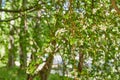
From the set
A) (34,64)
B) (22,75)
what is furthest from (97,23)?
(22,75)

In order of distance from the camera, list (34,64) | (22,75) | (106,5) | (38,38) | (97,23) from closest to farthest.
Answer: (34,64) → (97,23) → (106,5) → (38,38) → (22,75)

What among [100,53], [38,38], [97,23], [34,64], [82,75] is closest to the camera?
[34,64]

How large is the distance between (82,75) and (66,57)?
77 cm

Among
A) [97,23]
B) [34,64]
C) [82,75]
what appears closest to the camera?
[34,64]

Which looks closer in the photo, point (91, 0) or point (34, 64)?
point (34, 64)

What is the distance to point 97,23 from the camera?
493 centimetres

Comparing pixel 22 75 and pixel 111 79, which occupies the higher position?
pixel 111 79

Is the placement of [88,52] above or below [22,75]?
above

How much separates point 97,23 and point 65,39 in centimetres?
52

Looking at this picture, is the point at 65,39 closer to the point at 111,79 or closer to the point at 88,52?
the point at 88,52

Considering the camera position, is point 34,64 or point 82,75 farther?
point 82,75

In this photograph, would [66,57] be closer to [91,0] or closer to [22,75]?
[91,0]

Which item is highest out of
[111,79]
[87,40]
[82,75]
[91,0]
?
[91,0]

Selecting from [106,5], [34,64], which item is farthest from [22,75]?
[34,64]
